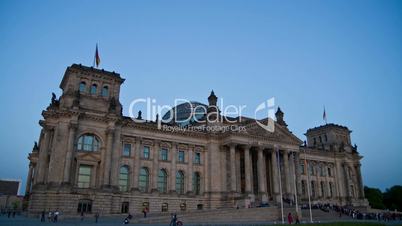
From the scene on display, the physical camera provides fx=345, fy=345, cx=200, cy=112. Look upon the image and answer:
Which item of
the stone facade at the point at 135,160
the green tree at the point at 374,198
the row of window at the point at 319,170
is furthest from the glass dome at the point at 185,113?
the green tree at the point at 374,198

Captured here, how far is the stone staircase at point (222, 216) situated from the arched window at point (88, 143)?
50.4 ft

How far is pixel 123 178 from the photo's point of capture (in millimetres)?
56469

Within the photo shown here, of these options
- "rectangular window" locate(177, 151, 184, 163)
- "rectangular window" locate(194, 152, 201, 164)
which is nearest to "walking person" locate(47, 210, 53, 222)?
"rectangular window" locate(177, 151, 184, 163)

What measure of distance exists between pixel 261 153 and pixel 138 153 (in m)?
23.5

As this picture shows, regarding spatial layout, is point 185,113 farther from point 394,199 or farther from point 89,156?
point 394,199

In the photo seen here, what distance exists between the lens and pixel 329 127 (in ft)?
300

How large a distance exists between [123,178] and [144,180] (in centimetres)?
384

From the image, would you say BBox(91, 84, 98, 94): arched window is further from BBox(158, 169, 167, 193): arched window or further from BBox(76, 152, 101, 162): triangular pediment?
BBox(158, 169, 167, 193): arched window

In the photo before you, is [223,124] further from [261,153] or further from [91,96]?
[91,96]

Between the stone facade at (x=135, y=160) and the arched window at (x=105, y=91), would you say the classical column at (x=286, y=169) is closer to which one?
the stone facade at (x=135, y=160)

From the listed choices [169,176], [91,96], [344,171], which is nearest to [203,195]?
[169,176]

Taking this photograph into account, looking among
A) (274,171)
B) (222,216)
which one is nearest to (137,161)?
(222,216)

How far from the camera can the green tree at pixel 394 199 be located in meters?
117

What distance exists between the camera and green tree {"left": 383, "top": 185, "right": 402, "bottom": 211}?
117 metres
